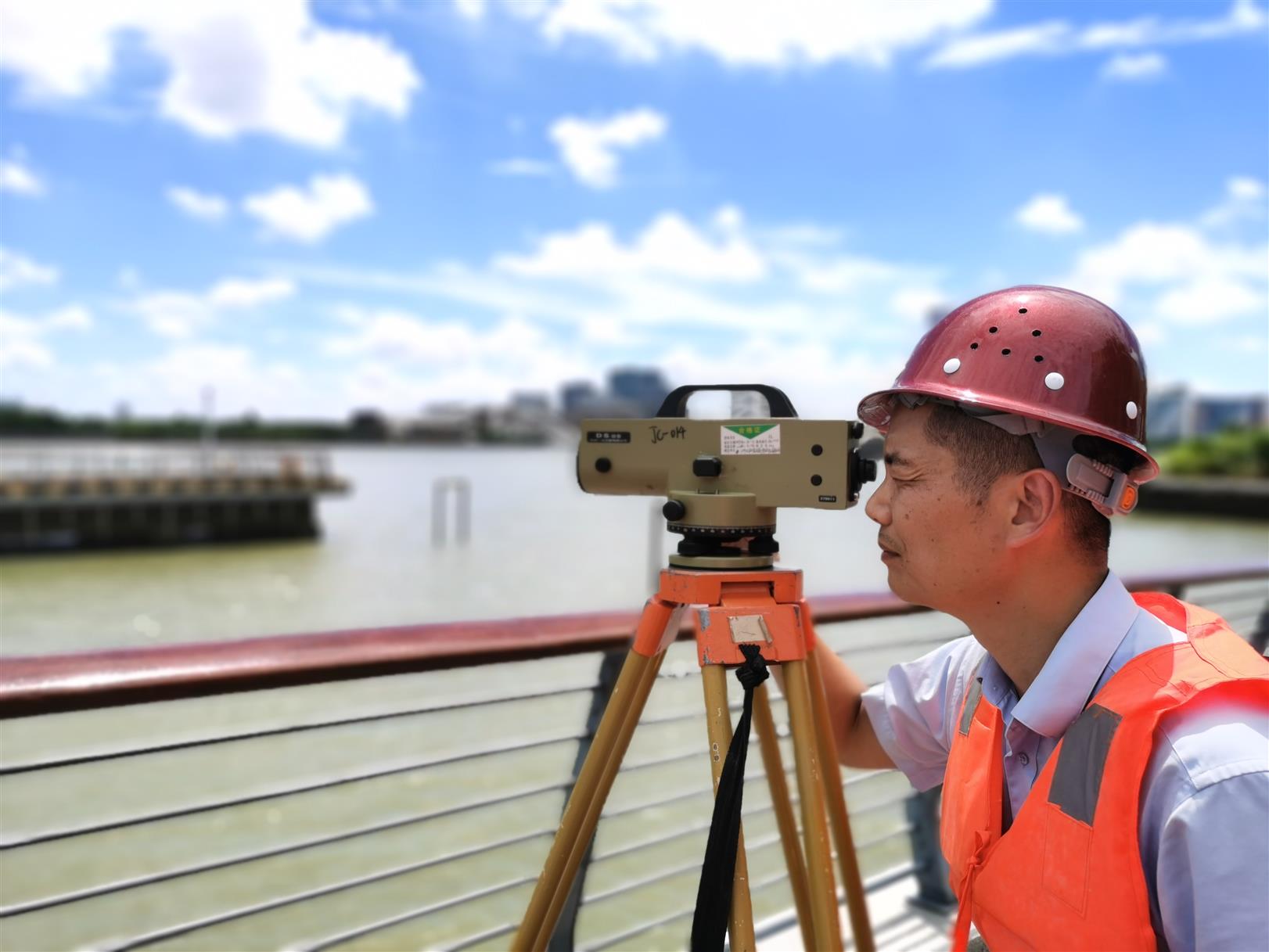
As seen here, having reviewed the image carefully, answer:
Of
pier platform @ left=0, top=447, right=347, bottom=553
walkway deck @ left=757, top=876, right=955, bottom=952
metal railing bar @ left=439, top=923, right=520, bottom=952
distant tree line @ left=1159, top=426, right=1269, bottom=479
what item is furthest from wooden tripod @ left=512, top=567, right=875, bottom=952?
distant tree line @ left=1159, top=426, right=1269, bottom=479

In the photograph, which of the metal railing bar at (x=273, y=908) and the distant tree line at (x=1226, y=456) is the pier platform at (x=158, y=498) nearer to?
the metal railing bar at (x=273, y=908)

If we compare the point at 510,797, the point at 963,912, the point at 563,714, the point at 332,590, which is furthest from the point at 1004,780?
the point at 332,590

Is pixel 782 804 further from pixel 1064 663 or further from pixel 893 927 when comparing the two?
pixel 893 927

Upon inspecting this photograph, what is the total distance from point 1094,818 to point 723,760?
1.48 feet

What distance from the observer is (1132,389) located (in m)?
1.05

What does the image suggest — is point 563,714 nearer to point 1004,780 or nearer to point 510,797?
point 510,797

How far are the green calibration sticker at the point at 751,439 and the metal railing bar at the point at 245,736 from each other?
59 cm

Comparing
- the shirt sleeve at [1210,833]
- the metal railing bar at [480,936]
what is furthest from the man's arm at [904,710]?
the metal railing bar at [480,936]

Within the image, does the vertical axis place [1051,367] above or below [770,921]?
above

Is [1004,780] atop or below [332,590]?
atop

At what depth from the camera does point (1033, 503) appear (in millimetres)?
1042

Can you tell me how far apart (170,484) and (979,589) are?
30275 mm

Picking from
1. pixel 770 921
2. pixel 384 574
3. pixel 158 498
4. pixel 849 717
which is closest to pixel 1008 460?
pixel 849 717

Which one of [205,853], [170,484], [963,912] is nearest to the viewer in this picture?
[963,912]
